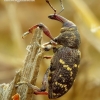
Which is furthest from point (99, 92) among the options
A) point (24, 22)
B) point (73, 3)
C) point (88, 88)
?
point (24, 22)

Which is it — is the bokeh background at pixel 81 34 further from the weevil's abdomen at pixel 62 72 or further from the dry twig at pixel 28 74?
the dry twig at pixel 28 74

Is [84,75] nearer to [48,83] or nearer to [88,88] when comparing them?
[88,88]

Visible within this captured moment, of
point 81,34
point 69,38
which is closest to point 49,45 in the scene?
point 69,38

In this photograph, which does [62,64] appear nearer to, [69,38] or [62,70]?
[62,70]

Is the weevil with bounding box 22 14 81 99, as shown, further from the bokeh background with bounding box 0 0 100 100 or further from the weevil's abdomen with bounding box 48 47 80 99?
the bokeh background with bounding box 0 0 100 100

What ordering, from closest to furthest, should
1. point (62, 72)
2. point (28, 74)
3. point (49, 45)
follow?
point (28, 74) < point (62, 72) < point (49, 45)
